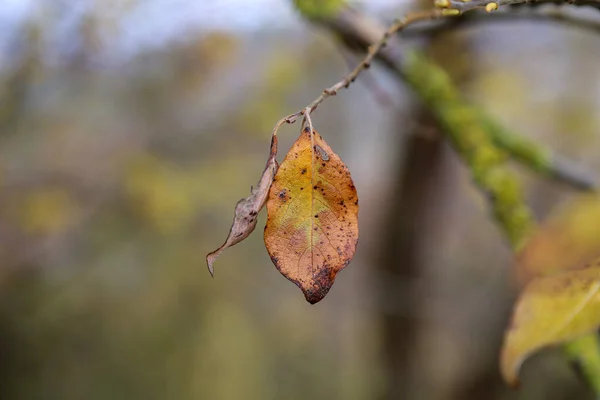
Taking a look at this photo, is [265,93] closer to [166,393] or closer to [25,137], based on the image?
[25,137]

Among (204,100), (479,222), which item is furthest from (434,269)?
(204,100)

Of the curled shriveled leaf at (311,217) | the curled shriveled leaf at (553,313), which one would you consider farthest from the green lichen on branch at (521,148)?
the curled shriveled leaf at (311,217)

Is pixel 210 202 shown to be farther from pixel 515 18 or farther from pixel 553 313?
pixel 553 313

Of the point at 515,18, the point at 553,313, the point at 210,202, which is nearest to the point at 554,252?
the point at 553,313

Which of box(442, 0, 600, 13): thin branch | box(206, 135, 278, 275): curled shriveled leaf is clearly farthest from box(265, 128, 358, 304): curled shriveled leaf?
box(442, 0, 600, 13): thin branch

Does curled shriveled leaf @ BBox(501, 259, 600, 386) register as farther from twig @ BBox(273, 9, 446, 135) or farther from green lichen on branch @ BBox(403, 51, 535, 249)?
green lichen on branch @ BBox(403, 51, 535, 249)

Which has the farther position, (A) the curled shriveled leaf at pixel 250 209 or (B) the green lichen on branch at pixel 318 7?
(B) the green lichen on branch at pixel 318 7

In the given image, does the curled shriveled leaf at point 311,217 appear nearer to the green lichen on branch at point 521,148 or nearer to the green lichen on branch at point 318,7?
the green lichen on branch at point 318,7
